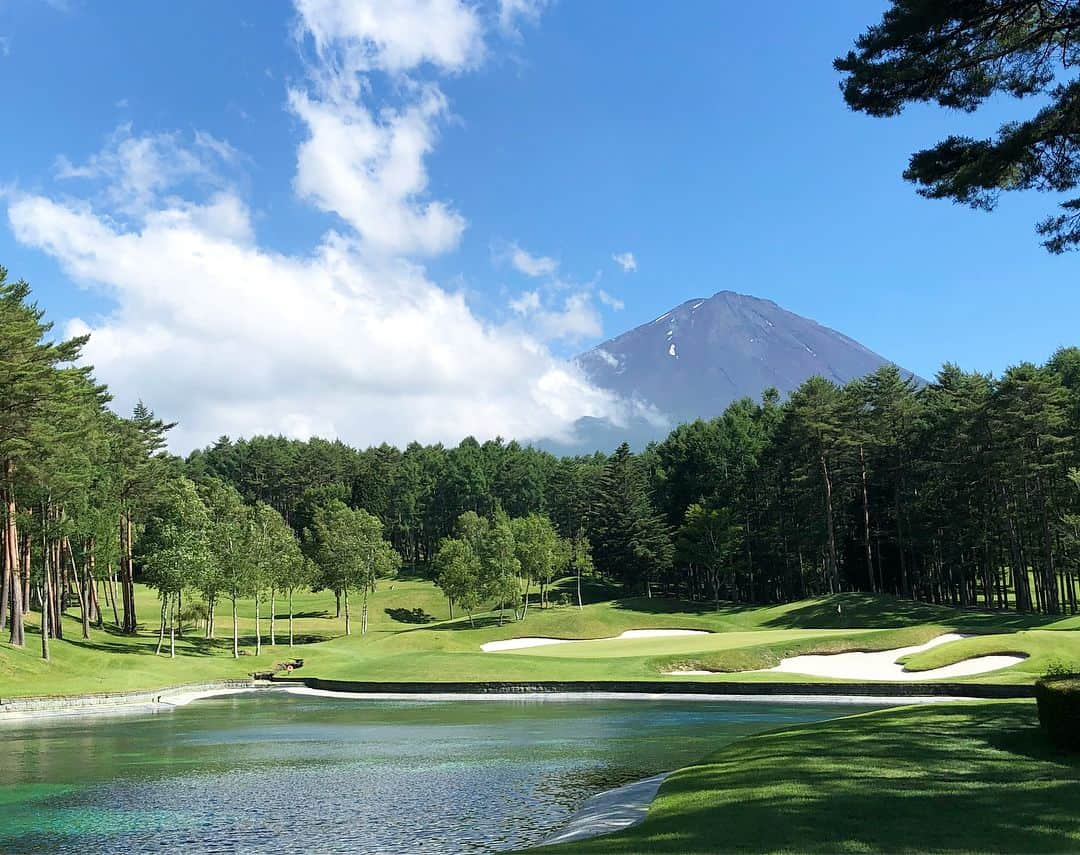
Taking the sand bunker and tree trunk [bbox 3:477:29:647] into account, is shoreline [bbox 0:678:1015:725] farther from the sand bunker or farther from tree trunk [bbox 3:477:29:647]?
tree trunk [bbox 3:477:29:647]

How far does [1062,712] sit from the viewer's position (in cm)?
1432

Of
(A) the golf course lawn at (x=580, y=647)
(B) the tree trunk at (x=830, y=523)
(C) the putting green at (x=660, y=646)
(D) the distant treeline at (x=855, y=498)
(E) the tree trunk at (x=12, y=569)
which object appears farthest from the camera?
(B) the tree trunk at (x=830, y=523)

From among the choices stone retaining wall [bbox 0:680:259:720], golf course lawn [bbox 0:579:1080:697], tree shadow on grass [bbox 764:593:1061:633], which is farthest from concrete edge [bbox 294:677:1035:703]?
tree shadow on grass [bbox 764:593:1061:633]

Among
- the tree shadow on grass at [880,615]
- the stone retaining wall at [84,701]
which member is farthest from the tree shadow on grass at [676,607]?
the stone retaining wall at [84,701]

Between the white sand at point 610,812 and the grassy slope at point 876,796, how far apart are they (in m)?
0.47

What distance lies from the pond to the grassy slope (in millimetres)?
2842

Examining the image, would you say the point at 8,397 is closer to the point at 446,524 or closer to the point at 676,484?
the point at 676,484

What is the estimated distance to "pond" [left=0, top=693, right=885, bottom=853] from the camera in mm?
13836

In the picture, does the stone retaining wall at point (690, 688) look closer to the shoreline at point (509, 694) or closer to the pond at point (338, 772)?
the shoreline at point (509, 694)

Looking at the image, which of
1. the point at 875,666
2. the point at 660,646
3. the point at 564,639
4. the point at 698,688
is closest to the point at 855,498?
the point at 564,639

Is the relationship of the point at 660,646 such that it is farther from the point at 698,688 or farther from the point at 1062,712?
the point at 1062,712

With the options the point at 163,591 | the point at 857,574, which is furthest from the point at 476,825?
the point at 857,574

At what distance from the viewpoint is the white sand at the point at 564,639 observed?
6258cm

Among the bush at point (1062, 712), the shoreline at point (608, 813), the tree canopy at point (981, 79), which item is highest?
the tree canopy at point (981, 79)
